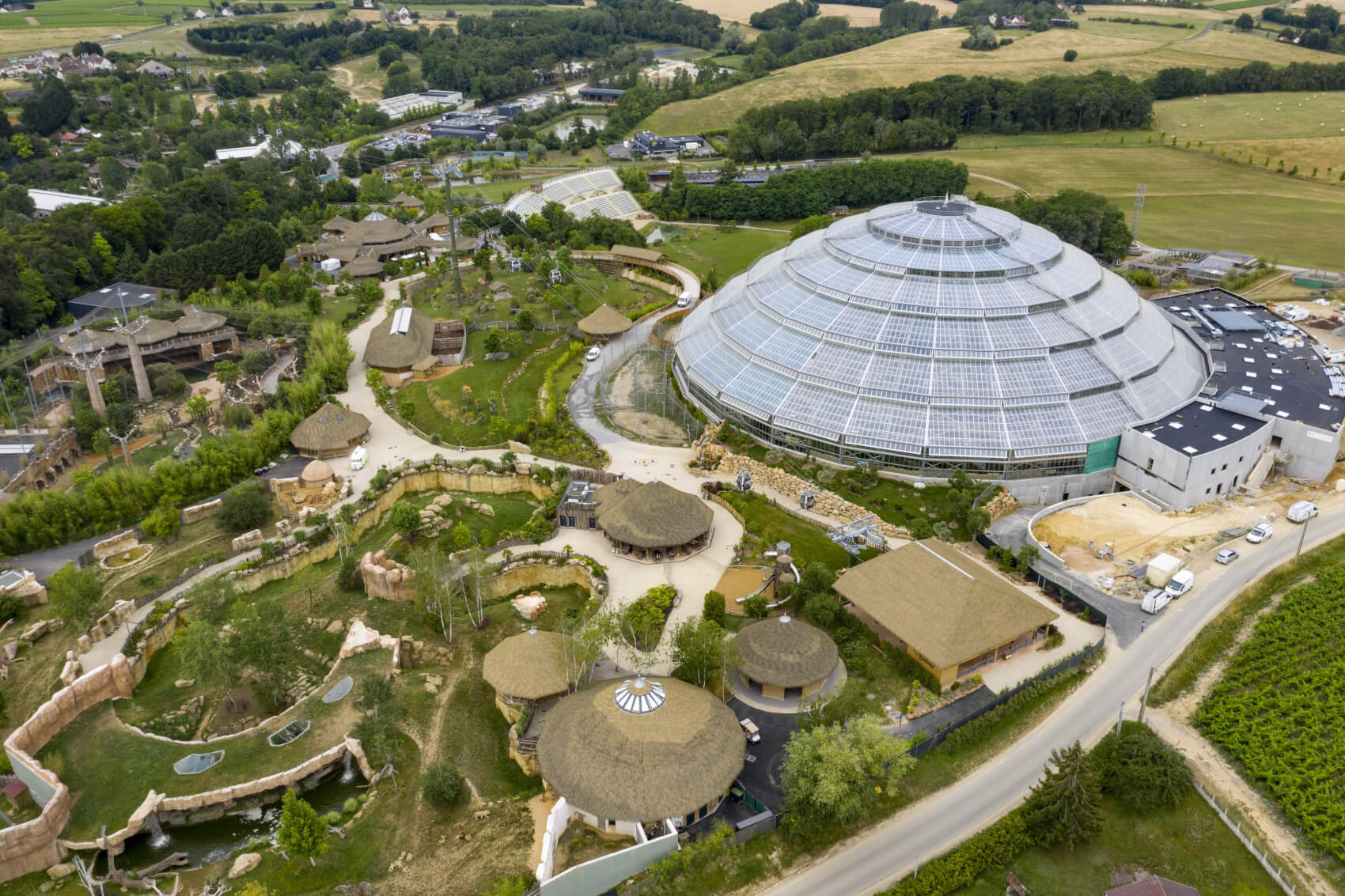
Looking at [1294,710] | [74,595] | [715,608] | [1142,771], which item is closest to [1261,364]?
[1294,710]

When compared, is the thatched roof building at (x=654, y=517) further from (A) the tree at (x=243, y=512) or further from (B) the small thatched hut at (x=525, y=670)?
(A) the tree at (x=243, y=512)

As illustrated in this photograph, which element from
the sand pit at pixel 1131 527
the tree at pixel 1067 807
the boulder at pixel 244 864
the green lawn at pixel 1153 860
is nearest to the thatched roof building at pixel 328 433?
the boulder at pixel 244 864

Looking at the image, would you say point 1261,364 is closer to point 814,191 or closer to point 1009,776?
point 1009,776

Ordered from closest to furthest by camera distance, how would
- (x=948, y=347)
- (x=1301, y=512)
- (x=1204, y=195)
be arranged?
(x=1301, y=512) < (x=948, y=347) < (x=1204, y=195)

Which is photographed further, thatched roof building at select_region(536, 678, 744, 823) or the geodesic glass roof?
the geodesic glass roof

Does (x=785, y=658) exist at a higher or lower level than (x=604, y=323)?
lower

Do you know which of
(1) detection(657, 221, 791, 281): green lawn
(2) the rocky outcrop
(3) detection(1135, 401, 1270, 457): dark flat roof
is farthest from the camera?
(1) detection(657, 221, 791, 281): green lawn

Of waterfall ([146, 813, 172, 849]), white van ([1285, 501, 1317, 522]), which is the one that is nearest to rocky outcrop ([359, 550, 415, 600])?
waterfall ([146, 813, 172, 849])

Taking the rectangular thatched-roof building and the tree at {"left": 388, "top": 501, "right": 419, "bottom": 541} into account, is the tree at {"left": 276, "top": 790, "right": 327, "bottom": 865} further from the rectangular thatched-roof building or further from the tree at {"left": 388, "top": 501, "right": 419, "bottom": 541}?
the rectangular thatched-roof building
